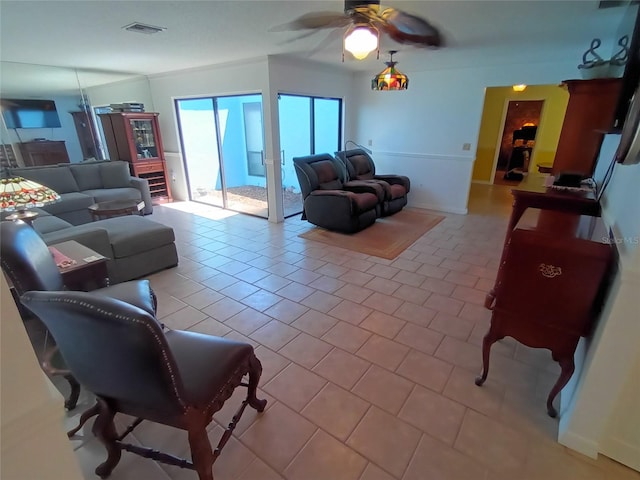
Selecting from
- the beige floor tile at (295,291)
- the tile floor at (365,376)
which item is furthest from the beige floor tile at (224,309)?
the beige floor tile at (295,291)

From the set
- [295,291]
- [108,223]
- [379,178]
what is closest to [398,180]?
[379,178]

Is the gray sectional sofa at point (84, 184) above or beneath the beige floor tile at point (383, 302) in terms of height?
above

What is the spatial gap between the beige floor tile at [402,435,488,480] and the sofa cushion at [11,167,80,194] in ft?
17.7

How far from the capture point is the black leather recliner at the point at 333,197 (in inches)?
167

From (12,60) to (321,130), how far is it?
434 centimetres

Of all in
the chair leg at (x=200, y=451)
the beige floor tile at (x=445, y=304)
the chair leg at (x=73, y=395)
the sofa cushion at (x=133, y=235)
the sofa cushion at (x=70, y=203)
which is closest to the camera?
the chair leg at (x=200, y=451)

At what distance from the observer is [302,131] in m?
5.43

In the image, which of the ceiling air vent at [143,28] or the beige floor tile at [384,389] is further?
the ceiling air vent at [143,28]

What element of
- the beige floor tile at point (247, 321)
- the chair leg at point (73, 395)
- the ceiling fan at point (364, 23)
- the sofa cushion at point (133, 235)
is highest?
the ceiling fan at point (364, 23)

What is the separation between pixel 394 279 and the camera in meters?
3.15

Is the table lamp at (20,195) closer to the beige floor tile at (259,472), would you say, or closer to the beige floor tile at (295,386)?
the beige floor tile at (295,386)

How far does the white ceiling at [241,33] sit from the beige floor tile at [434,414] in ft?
8.52

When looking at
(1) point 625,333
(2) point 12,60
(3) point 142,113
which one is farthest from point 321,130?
(1) point 625,333

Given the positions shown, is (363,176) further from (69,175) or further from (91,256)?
(69,175)
